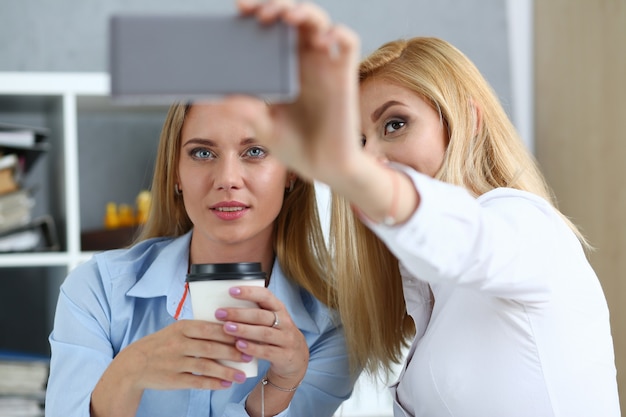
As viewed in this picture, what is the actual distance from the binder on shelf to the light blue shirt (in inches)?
37.2

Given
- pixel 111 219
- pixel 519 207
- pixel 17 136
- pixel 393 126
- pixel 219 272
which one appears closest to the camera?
pixel 519 207

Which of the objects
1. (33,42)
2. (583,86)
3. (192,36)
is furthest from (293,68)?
(33,42)

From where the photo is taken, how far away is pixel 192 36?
71 cm

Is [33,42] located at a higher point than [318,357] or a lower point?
higher

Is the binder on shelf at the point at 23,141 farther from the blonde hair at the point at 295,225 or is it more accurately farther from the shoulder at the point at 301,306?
the shoulder at the point at 301,306

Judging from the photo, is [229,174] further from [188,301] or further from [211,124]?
[188,301]

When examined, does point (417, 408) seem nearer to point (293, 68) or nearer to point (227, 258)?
point (227, 258)

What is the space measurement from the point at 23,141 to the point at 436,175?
1558 millimetres

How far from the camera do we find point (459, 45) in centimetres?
314

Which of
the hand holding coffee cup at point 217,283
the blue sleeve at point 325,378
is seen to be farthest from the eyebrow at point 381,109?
the blue sleeve at point 325,378

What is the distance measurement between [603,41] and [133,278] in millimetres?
1632

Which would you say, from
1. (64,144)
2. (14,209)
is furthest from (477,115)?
(14,209)

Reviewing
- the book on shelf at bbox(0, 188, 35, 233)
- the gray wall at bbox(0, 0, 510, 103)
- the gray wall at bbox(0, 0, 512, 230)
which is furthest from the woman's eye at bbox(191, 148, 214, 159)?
the gray wall at bbox(0, 0, 510, 103)

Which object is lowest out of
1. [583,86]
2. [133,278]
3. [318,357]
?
[318,357]
